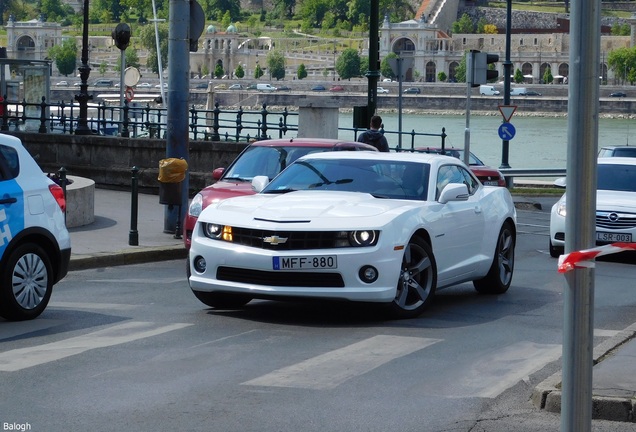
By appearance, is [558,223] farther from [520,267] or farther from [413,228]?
[413,228]

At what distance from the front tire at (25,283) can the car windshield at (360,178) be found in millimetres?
2302

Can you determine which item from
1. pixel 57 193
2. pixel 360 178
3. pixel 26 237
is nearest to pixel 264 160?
pixel 360 178

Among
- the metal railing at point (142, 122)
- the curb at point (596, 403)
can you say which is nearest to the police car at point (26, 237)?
the curb at point (596, 403)

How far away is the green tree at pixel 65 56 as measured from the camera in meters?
169

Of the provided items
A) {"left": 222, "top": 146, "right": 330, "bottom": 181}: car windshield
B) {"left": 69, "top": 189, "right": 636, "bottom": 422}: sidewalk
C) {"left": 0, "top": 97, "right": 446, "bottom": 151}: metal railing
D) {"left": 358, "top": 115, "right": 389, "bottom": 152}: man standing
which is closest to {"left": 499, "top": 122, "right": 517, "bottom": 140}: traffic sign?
{"left": 0, "top": 97, "right": 446, "bottom": 151}: metal railing

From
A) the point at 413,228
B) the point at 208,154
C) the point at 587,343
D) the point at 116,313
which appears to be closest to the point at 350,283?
the point at 413,228

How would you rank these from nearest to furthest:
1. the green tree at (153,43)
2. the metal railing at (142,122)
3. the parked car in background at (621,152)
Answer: the metal railing at (142,122) < the parked car in background at (621,152) < the green tree at (153,43)

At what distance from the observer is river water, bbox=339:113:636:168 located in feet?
271

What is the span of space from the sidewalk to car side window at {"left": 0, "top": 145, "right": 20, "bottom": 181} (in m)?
3.87

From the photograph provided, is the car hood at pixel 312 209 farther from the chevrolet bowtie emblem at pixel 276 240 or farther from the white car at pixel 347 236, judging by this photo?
the chevrolet bowtie emblem at pixel 276 240

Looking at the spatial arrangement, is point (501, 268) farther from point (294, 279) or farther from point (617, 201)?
point (617, 201)

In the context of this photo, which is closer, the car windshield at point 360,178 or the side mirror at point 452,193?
the side mirror at point 452,193

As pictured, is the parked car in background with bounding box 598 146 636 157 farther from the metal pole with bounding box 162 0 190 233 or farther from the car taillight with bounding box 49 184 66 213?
the car taillight with bounding box 49 184 66 213

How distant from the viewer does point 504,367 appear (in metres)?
8.55
